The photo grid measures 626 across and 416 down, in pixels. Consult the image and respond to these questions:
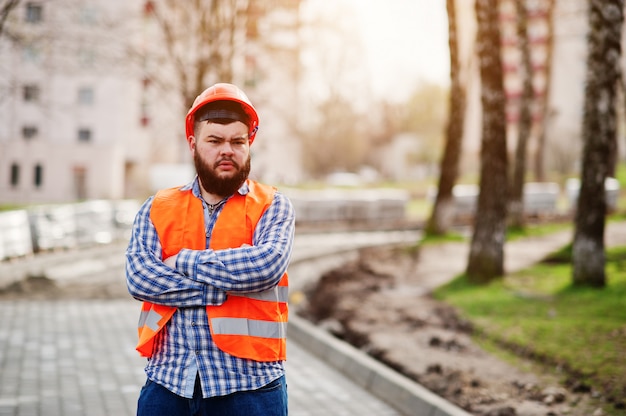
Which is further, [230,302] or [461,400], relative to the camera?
[461,400]

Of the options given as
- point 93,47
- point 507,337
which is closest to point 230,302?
point 507,337

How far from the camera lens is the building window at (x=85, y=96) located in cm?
4962

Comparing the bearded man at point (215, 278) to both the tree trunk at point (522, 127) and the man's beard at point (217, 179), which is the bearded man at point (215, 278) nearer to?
the man's beard at point (217, 179)

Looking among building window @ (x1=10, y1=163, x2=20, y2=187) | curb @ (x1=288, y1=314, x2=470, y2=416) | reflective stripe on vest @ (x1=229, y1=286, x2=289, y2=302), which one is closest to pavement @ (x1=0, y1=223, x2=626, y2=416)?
curb @ (x1=288, y1=314, x2=470, y2=416)

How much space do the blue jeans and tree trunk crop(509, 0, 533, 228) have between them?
18.3m

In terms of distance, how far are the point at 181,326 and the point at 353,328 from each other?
6.61 metres

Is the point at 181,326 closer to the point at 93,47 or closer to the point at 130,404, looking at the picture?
the point at 130,404

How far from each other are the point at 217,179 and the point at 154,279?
46cm

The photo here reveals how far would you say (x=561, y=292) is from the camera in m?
Answer: 10.7

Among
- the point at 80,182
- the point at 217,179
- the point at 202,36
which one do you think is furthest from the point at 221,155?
the point at 80,182

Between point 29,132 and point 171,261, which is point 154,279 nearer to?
point 171,261

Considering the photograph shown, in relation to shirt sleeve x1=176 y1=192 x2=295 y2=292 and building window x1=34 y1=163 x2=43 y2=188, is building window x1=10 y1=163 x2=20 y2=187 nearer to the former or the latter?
building window x1=34 y1=163 x2=43 y2=188

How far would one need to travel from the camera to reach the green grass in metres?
7.27

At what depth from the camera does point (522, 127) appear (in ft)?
70.3
